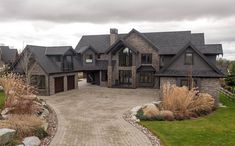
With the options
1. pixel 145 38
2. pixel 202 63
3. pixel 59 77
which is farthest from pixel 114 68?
pixel 202 63

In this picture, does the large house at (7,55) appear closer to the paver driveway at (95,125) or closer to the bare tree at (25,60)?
the bare tree at (25,60)

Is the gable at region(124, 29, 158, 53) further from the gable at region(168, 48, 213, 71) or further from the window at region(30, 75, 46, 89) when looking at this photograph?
the window at region(30, 75, 46, 89)

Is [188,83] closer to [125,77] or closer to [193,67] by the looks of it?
[193,67]

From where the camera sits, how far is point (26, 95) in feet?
56.1

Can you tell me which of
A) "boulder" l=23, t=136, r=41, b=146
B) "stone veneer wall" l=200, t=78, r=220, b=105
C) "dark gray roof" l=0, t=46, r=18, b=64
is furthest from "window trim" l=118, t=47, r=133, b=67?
"boulder" l=23, t=136, r=41, b=146

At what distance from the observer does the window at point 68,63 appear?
33844 mm

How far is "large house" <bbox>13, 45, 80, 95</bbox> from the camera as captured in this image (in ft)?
99.4

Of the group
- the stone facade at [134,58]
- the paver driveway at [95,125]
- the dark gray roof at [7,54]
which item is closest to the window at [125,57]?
the stone facade at [134,58]

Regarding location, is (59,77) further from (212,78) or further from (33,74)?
(212,78)

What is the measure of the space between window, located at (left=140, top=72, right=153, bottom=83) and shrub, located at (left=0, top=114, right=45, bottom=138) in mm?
24828

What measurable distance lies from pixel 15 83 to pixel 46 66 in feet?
40.6

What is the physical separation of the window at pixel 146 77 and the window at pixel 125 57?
97.4 inches

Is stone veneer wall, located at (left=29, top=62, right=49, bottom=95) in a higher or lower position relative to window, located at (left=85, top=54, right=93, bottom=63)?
lower

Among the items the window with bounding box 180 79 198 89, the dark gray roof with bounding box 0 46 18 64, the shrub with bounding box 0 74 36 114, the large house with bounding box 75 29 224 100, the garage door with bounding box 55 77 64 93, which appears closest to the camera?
the shrub with bounding box 0 74 36 114
